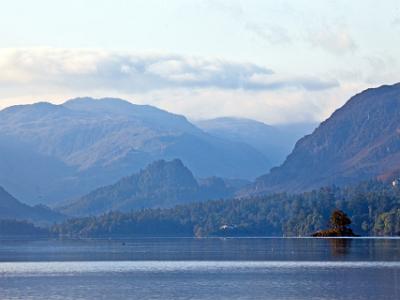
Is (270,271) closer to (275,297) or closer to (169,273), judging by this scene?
(169,273)

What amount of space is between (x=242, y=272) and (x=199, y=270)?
1172cm

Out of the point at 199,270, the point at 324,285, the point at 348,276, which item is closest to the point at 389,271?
the point at 348,276

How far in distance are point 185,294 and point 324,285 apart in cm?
2279

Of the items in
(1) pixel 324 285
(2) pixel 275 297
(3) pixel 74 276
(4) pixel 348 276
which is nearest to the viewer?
(2) pixel 275 297

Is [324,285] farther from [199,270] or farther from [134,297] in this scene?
[199,270]

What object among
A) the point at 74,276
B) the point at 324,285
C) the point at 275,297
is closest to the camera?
the point at 275,297

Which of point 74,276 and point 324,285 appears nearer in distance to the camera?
point 324,285

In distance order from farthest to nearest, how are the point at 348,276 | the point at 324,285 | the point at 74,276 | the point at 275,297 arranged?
the point at 74,276 < the point at 348,276 < the point at 324,285 < the point at 275,297

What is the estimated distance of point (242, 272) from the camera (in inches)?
7515

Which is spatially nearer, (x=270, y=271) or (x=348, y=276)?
(x=348, y=276)

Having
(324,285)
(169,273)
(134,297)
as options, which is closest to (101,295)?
(134,297)

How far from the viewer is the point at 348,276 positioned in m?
172

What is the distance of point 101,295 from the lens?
14750 centimetres

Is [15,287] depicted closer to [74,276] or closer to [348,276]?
[74,276]
